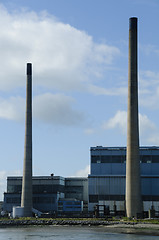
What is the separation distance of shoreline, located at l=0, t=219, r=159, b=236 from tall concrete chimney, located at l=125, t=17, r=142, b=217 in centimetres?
568

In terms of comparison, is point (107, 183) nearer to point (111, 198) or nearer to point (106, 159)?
point (111, 198)

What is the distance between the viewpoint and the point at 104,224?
82.0 metres

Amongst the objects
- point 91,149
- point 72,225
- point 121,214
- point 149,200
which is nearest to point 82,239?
point 72,225

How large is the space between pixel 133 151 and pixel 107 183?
18.9m

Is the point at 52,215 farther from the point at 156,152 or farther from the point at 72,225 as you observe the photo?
the point at 156,152

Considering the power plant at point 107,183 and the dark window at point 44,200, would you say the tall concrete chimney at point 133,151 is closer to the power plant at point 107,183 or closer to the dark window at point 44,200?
the power plant at point 107,183

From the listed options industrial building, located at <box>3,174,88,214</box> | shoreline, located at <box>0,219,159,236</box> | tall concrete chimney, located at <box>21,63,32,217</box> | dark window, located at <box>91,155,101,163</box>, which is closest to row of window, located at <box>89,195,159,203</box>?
industrial building, located at <box>3,174,88,214</box>

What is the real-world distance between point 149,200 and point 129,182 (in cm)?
1523

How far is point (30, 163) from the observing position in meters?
108

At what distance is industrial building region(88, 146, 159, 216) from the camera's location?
3935 inches

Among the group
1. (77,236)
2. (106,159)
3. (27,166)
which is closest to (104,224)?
(77,236)

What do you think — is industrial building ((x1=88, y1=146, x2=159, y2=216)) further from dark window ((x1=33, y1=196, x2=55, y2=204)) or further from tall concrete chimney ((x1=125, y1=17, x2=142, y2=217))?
dark window ((x1=33, y1=196, x2=55, y2=204))

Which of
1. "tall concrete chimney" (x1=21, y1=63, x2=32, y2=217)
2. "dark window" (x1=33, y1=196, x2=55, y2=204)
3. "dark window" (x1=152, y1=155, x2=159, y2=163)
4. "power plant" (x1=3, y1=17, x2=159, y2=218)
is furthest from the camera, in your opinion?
"dark window" (x1=33, y1=196, x2=55, y2=204)

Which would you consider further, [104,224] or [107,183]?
[107,183]
